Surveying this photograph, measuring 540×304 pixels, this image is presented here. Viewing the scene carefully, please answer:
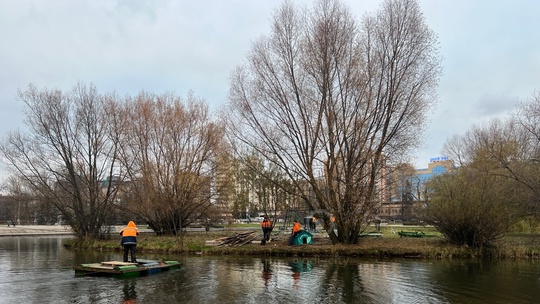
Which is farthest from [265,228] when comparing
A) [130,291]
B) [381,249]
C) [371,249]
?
[130,291]

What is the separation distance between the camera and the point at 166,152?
35.1 metres

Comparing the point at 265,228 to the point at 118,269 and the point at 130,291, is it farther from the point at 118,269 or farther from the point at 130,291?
the point at 130,291

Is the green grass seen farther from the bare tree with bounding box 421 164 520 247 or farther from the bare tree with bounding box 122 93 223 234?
the bare tree with bounding box 122 93 223 234

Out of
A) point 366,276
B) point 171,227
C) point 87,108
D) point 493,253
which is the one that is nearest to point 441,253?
point 493,253

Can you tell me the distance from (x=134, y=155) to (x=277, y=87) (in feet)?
47.8

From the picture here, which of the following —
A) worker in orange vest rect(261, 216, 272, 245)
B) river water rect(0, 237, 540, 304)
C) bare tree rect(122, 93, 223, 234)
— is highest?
bare tree rect(122, 93, 223, 234)

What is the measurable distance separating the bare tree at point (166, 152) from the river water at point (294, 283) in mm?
12708

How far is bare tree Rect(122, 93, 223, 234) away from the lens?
1352 inches

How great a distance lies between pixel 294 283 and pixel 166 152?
863 inches

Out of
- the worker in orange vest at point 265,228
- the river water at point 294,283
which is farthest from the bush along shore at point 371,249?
the river water at point 294,283

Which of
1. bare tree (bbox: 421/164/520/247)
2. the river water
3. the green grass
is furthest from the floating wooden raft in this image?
bare tree (bbox: 421/164/520/247)

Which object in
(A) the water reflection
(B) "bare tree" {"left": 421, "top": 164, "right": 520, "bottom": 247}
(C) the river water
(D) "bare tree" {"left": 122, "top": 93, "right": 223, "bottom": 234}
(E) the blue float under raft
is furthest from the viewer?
(D) "bare tree" {"left": 122, "top": 93, "right": 223, "bottom": 234}

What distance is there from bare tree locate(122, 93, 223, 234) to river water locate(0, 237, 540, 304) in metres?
12.7

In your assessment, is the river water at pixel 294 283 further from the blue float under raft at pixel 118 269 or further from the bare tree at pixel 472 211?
the bare tree at pixel 472 211
